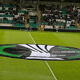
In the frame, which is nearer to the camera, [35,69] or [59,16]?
[35,69]

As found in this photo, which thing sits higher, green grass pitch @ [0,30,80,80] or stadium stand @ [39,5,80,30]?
stadium stand @ [39,5,80,30]

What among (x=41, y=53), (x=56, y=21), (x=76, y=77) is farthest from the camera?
(x=56, y=21)

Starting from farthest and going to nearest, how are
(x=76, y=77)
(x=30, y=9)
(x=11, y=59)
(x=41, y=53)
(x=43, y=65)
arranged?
(x=30, y=9), (x=41, y=53), (x=11, y=59), (x=43, y=65), (x=76, y=77)

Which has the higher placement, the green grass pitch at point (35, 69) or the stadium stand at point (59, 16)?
the stadium stand at point (59, 16)

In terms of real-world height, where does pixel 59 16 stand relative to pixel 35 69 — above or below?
above

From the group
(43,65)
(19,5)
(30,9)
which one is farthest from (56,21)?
(43,65)

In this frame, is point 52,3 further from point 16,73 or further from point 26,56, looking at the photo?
point 16,73

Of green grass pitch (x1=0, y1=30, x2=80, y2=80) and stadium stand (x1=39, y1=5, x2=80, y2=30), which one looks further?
stadium stand (x1=39, y1=5, x2=80, y2=30)

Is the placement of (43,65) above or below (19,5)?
below

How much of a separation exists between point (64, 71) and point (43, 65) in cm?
135

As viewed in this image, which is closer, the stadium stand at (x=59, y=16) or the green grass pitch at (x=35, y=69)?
the green grass pitch at (x=35, y=69)

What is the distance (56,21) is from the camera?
34.0m

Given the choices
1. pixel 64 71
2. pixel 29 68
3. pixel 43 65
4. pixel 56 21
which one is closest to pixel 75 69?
pixel 64 71

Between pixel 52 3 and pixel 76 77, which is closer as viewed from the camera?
pixel 76 77
